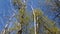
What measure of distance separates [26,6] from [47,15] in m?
0.43

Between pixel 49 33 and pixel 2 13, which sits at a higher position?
pixel 2 13

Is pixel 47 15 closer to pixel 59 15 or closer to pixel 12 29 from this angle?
pixel 59 15

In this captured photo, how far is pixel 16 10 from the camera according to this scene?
4.60 m

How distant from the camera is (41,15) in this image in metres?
4.55

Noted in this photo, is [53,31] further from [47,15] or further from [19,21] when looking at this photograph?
[19,21]

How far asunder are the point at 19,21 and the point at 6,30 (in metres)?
0.29

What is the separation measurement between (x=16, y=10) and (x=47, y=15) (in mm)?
589

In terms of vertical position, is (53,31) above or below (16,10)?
below

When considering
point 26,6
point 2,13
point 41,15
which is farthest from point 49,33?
point 2,13

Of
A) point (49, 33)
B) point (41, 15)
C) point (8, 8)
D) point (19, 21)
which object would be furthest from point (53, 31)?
point (8, 8)

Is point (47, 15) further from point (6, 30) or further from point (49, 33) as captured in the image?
point (6, 30)

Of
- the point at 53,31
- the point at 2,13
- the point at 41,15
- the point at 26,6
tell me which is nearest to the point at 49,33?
the point at 53,31

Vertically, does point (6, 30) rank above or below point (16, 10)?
below

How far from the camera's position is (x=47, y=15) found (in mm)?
4586
